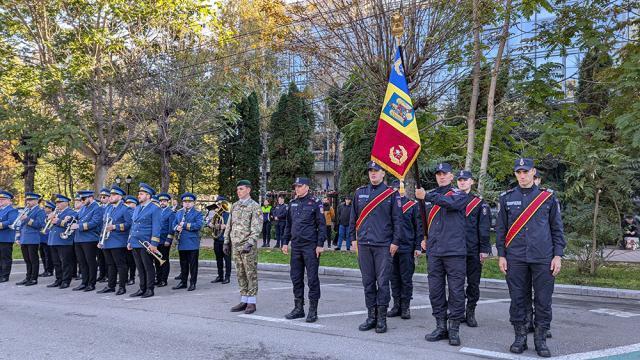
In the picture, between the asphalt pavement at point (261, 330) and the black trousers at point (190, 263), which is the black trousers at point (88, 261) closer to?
the asphalt pavement at point (261, 330)

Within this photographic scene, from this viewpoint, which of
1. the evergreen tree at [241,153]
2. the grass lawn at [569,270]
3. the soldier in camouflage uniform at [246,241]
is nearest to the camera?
the soldier in camouflage uniform at [246,241]

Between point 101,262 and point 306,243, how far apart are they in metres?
6.19

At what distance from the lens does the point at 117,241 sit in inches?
418

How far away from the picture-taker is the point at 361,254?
732 cm

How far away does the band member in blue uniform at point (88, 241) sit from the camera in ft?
36.6

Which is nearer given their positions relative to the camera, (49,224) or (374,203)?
(374,203)

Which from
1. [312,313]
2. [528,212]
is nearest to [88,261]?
[312,313]

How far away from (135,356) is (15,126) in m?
15.8

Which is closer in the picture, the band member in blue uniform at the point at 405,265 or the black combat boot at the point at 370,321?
the black combat boot at the point at 370,321

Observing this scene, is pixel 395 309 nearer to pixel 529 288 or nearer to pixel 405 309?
pixel 405 309

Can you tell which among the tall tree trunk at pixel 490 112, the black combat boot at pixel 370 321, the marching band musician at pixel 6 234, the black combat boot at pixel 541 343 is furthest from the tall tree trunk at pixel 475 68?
the marching band musician at pixel 6 234

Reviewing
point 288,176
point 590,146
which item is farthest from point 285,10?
point 288,176

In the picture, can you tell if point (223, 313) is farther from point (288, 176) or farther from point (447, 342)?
point (288, 176)

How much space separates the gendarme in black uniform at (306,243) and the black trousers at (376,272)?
2.51 feet
